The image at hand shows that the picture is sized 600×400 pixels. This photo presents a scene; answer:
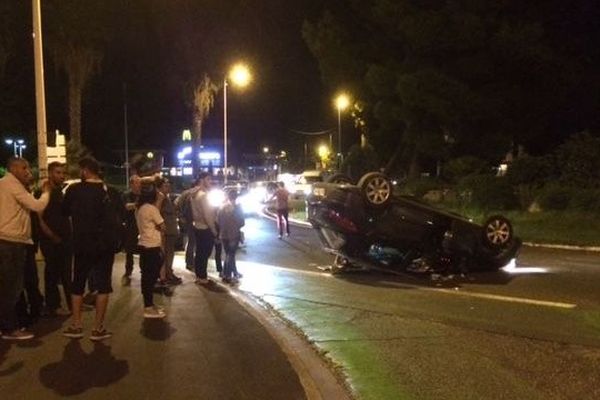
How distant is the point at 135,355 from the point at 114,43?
3727 cm

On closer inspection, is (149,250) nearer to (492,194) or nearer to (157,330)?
(157,330)

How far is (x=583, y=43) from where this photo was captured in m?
34.4

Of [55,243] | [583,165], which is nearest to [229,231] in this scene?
[55,243]

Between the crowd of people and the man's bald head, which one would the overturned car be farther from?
the man's bald head

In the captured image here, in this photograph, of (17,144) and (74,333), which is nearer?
(74,333)

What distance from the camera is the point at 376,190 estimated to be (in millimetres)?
13734

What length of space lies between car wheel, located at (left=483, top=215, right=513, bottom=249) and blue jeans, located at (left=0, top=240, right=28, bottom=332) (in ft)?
27.6

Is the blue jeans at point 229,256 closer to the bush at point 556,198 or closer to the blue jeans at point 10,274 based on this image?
the blue jeans at point 10,274

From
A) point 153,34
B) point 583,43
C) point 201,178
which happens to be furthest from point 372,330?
point 153,34

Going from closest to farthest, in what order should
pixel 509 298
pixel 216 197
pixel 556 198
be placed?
pixel 509 298 → pixel 216 197 → pixel 556 198

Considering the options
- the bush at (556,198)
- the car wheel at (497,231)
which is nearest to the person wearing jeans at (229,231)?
the car wheel at (497,231)

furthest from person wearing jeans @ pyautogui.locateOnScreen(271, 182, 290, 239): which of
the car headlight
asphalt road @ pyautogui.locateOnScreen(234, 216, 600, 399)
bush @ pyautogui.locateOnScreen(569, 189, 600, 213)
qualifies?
bush @ pyautogui.locateOnScreen(569, 189, 600, 213)

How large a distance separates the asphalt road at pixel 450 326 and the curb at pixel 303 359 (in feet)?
0.46

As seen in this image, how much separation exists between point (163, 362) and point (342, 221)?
6.86m
